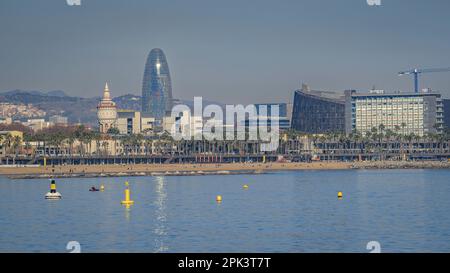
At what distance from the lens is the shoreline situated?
6112 inches

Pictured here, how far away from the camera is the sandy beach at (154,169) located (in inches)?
6158

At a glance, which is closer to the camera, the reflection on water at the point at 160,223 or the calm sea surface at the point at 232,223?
the reflection on water at the point at 160,223

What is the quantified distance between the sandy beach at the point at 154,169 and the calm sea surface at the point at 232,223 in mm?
75728

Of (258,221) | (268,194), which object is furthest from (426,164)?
(258,221)

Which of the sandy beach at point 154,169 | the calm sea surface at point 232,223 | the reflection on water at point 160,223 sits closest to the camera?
the reflection on water at point 160,223

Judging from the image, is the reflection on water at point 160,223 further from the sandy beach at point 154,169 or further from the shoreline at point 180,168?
the sandy beach at point 154,169

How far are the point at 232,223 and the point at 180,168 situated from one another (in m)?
123

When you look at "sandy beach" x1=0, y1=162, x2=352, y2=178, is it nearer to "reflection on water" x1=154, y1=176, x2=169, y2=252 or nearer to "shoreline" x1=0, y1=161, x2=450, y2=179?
"shoreline" x1=0, y1=161, x2=450, y2=179

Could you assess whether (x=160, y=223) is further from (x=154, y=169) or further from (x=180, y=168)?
(x=180, y=168)

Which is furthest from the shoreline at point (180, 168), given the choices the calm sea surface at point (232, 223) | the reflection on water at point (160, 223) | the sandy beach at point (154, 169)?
the calm sea surface at point (232, 223)

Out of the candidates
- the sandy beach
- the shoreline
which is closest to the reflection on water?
the shoreline

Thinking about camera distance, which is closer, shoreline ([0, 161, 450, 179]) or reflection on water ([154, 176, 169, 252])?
reflection on water ([154, 176, 169, 252])

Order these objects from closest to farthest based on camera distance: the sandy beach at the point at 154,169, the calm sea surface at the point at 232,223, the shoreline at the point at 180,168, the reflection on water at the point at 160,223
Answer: the reflection on water at the point at 160,223 → the calm sea surface at the point at 232,223 → the shoreline at the point at 180,168 → the sandy beach at the point at 154,169

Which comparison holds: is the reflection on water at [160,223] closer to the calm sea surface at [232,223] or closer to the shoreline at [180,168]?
the calm sea surface at [232,223]
